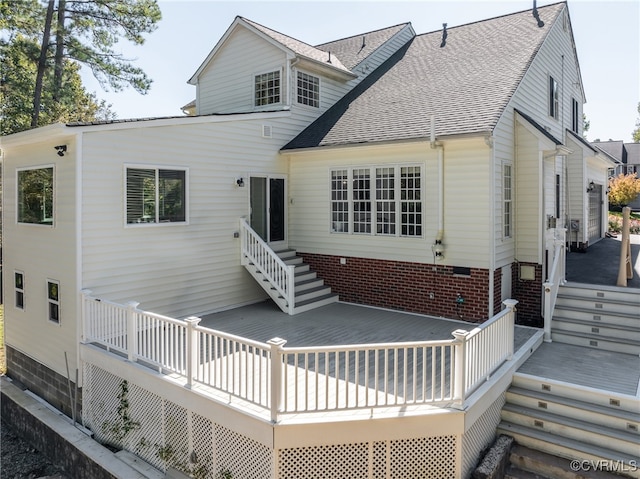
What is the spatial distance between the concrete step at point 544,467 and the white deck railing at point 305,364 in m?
1.19

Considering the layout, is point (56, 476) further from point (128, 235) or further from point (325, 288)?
point (325, 288)

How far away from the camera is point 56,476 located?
24.8ft

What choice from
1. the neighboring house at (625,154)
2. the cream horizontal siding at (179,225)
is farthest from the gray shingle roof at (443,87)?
the neighboring house at (625,154)

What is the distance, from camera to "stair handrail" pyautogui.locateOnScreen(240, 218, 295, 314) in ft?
32.3

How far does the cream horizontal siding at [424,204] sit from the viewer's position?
8914 millimetres

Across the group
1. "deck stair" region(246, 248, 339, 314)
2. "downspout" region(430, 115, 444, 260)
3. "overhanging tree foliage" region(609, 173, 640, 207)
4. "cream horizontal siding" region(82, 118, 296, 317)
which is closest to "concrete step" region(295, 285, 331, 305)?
"deck stair" region(246, 248, 339, 314)

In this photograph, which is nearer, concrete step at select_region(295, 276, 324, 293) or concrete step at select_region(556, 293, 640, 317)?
concrete step at select_region(556, 293, 640, 317)

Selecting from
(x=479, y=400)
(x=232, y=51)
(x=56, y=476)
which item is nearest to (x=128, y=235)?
(x=56, y=476)

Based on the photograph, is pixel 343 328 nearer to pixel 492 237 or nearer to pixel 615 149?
pixel 492 237

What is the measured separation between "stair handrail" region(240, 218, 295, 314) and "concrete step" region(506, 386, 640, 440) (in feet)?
16.4

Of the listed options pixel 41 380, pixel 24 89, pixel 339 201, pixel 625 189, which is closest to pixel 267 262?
pixel 339 201

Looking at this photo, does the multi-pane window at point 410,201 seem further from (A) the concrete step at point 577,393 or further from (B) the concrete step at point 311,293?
(A) the concrete step at point 577,393

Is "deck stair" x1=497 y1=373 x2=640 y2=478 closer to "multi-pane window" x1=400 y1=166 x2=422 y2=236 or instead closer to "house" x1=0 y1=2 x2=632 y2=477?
"house" x1=0 y1=2 x2=632 y2=477

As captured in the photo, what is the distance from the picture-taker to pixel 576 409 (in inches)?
239
